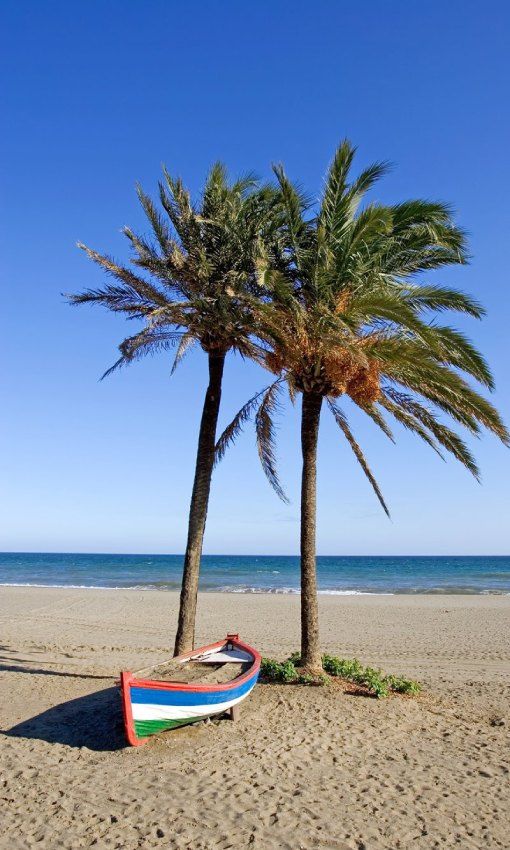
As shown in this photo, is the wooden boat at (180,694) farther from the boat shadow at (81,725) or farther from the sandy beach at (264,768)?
the boat shadow at (81,725)

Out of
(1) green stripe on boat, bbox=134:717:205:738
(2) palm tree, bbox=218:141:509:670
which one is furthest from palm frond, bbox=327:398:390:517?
(1) green stripe on boat, bbox=134:717:205:738

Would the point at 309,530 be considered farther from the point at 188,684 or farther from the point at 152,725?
the point at 152,725

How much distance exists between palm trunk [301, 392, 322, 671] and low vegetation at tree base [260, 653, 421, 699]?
27 centimetres

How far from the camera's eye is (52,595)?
107ft

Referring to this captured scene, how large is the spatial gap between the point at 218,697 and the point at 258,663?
1446 millimetres

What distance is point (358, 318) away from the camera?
30.9 feet

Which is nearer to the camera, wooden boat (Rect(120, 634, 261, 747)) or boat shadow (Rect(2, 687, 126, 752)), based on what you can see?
wooden boat (Rect(120, 634, 261, 747))

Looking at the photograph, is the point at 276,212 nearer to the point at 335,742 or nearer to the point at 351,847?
the point at 335,742

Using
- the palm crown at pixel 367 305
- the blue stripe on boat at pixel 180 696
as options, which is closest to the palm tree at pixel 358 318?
the palm crown at pixel 367 305

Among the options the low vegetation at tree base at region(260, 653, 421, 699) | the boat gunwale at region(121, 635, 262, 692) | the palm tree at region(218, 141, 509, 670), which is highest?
the palm tree at region(218, 141, 509, 670)

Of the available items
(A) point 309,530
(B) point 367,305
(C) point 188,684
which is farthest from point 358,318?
(C) point 188,684

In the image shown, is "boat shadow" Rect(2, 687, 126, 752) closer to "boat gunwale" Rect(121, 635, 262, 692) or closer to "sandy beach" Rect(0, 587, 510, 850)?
"sandy beach" Rect(0, 587, 510, 850)

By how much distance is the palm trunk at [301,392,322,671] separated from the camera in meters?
9.83

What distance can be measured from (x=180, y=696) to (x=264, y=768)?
→ 4.21 feet
